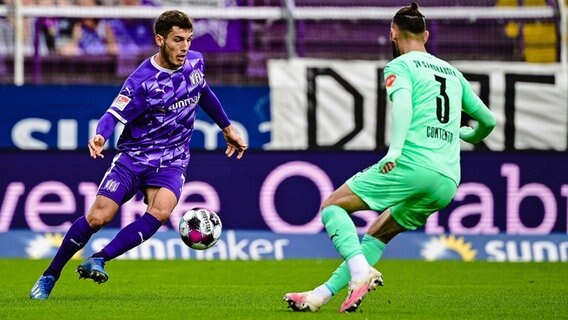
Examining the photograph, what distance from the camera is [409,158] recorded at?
25.5 feet

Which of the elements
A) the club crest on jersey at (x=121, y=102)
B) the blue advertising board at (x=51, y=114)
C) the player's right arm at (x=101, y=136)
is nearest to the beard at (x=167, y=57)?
the club crest on jersey at (x=121, y=102)

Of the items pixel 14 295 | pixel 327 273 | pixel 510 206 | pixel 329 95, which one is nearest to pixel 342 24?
pixel 329 95

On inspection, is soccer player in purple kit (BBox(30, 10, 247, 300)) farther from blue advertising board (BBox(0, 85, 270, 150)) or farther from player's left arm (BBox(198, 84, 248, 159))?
blue advertising board (BBox(0, 85, 270, 150))

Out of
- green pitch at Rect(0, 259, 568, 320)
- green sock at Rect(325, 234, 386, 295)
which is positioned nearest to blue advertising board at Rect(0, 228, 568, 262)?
green pitch at Rect(0, 259, 568, 320)

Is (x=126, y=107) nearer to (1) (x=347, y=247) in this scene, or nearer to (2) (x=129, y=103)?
(2) (x=129, y=103)

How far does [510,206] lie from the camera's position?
50.2 ft

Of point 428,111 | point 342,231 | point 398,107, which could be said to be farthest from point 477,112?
point 342,231

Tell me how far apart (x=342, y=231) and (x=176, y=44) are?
2.33 meters

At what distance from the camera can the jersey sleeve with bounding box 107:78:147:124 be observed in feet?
30.0

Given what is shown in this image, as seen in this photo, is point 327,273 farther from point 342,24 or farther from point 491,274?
point 342,24

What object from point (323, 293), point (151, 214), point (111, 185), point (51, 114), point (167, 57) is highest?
point (167, 57)

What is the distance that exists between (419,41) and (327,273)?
509 cm

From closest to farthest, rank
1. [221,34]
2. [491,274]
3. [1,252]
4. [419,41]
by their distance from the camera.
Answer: [419,41] → [491,274] → [1,252] → [221,34]

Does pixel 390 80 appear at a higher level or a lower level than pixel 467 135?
higher
